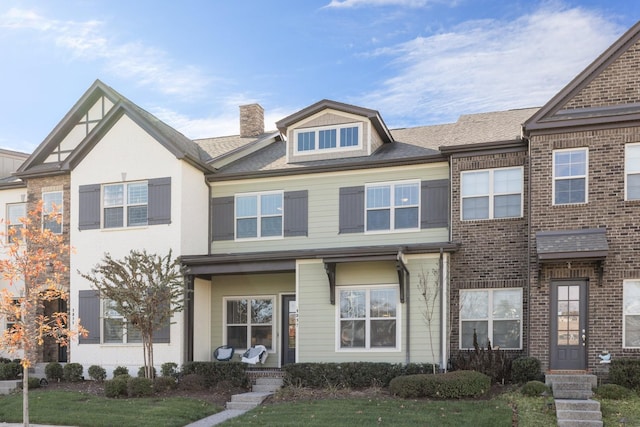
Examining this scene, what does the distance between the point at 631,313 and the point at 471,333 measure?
3.76 meters

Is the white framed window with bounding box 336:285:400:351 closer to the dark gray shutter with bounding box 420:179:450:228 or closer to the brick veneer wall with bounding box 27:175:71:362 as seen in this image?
the dark gray shutter with bounding box 420:179:450:228

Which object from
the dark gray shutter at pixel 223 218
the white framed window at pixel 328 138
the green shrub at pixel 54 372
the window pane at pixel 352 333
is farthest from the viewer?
the dark gray shutter at pixel 223 218

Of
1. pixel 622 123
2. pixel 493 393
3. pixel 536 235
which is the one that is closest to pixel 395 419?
pixel 493 393

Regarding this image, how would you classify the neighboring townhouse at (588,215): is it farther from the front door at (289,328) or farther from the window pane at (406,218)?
the front door at (289,328)

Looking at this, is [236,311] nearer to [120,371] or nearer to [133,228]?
[120,371]

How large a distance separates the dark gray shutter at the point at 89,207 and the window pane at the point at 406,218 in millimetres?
8818

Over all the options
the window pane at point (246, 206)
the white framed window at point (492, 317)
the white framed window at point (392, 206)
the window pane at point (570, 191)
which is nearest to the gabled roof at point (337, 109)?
the white framed window at point (392, 206)

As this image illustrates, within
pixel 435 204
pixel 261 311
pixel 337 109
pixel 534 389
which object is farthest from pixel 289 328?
pixel 534 389

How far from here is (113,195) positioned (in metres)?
18.6

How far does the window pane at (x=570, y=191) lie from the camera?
578 inches

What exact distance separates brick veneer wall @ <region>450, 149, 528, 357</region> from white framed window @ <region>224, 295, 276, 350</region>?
18.4ft

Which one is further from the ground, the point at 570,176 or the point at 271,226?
the point at 570,176

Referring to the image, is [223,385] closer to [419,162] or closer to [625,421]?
[419,162]

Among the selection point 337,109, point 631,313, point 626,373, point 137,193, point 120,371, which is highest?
point 337,109
